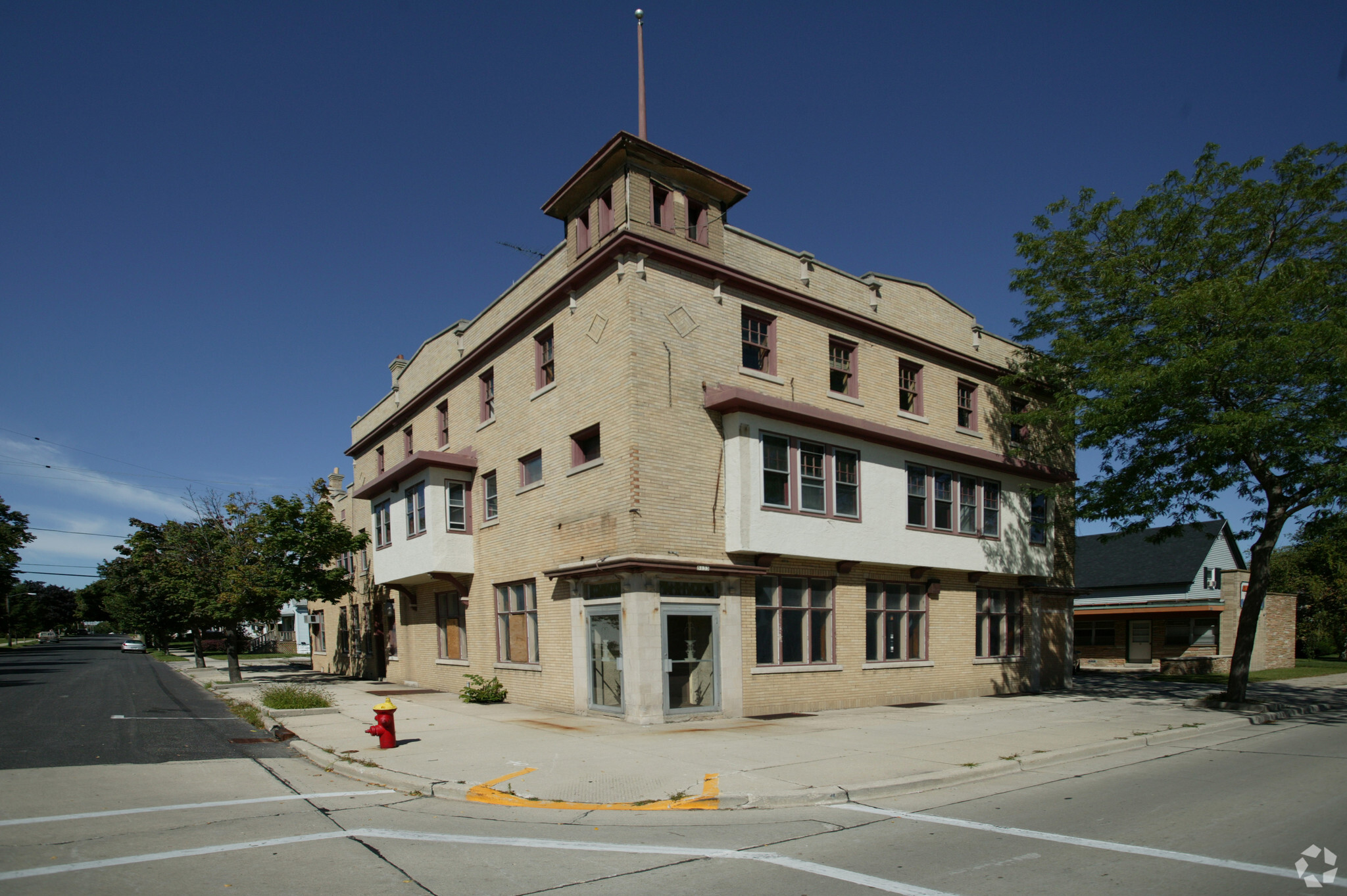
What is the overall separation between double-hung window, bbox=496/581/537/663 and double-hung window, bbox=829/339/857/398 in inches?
330

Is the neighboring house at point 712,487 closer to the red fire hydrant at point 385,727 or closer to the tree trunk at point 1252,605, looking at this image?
the red fire hydrant at point 385,727

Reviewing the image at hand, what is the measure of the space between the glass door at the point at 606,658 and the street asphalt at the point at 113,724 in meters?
5.71

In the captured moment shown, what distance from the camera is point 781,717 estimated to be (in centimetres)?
1691

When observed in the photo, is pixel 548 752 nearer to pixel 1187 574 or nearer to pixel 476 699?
pixel 476 699

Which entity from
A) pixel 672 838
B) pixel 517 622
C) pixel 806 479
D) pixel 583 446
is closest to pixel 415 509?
pixel 517 622

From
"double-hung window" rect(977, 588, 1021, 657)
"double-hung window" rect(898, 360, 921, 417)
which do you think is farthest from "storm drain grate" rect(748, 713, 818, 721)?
"double-hung window" rect(898, 360, 921, 417)

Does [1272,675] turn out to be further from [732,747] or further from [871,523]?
[732,747]

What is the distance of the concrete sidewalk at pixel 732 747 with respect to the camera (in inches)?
379

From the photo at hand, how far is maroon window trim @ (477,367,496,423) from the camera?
21.9 metres

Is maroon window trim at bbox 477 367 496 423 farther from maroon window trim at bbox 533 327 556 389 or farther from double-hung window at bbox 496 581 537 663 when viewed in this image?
double-hung window at bbox 496 581 537 663

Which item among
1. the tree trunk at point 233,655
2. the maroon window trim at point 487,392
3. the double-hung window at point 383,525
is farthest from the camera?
the tree trunk at point 233,655

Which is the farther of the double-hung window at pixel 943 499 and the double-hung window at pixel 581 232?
the double-hung window at pixel 943 499

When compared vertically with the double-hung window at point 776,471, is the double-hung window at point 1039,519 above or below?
below

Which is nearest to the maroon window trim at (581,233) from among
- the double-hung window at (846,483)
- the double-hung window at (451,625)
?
the double-hung window at (846,483)
